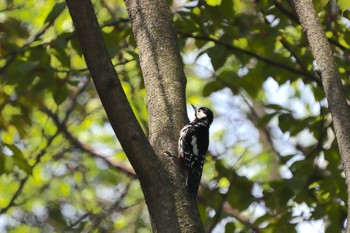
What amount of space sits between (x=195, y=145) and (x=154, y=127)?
4.56ft

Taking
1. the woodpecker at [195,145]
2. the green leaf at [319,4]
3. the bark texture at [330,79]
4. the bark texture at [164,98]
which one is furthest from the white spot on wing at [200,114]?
the bark texture at [330,79]

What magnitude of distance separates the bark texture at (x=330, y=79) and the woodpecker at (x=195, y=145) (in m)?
0.77

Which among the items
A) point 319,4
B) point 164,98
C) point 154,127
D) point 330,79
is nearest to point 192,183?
point 154,127

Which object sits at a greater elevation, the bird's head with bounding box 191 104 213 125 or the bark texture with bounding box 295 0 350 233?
the bird's head with bounding box 191 104 213 125

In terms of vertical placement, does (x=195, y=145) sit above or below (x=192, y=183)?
above

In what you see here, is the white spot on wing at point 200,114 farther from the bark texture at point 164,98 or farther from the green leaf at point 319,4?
the green leaf at point 319,4

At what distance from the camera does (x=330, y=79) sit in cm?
287

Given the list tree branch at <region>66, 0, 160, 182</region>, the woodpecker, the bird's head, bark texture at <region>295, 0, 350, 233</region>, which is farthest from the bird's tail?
the bird's head

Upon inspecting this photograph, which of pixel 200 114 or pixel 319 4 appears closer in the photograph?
pixel 319 4

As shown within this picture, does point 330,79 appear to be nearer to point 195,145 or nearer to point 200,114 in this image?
point 195,145

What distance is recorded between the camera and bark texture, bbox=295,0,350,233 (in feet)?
8.57

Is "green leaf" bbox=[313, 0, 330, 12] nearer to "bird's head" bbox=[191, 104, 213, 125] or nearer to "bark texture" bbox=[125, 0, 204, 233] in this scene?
"bark texture" bbox=[125, 0, 204, 233]

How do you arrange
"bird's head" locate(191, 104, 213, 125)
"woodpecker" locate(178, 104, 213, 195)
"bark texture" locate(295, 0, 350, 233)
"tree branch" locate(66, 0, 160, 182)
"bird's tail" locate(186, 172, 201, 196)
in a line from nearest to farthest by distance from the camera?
1. "bark texture" locate(295, 0, 350, 233)
2. "tree branch" locate(66, 0, 160, 182)
3. "bird's tail" locate(186, 172, 201, 196)
4. "woodpecker" locate(178, 104, 213, 195)
5. "bird's head" locate(191, 104, 213, 125)

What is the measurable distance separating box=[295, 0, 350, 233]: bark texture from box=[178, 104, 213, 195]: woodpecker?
0.77m
